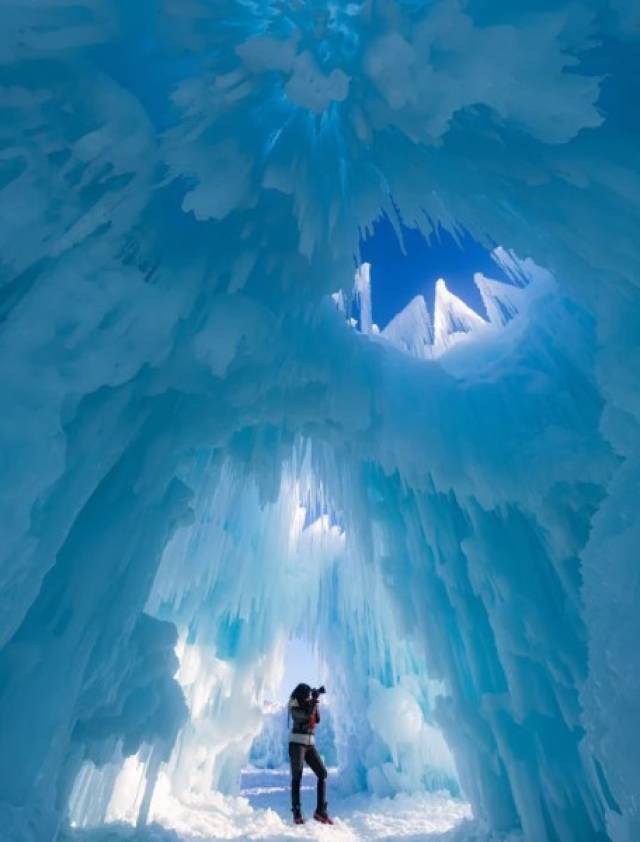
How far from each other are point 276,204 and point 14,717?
441 cm

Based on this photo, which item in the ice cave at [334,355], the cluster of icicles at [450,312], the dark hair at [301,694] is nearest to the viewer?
the ice cave at [334,355]

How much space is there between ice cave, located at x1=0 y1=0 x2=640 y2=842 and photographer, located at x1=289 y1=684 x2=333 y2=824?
A: 49 cm

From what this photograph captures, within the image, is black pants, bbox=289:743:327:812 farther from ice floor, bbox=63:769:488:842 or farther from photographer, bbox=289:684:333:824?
ice floor, bbox=63:769:488:842

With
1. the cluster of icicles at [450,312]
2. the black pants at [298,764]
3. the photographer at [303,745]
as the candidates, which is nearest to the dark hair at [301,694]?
the photographer at [303,745]

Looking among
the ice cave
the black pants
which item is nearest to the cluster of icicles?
the ice cave

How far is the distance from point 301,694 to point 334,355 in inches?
204

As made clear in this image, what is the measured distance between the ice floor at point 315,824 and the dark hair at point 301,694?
155cm

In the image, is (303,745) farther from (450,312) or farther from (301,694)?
(450,312)

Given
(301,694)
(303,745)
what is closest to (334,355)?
(301,694)

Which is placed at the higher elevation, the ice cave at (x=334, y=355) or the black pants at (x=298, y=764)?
the ice cave at (x=334, y=355)

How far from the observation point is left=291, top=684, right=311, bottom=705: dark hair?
8.16 metres

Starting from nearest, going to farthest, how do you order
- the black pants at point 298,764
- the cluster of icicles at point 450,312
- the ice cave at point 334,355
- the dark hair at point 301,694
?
the ice cave at point 334,355 < the cluster of icicles at point 450,312 < the black pants at point 298,764 < the dark hair at point 301,694

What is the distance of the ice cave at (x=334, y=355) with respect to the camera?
11.1 ft

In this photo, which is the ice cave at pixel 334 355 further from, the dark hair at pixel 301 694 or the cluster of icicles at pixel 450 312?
the dark hair at pixel 301 694
